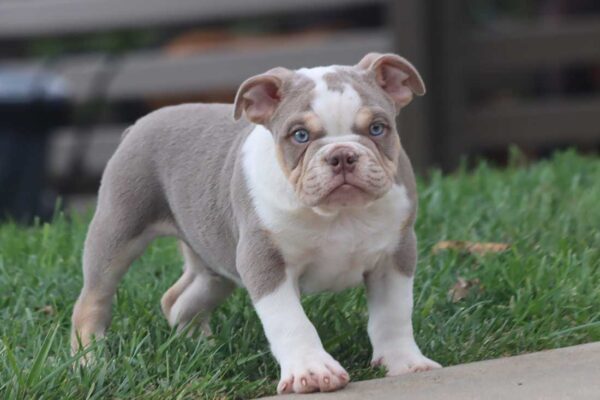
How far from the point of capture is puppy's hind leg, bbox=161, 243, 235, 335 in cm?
455

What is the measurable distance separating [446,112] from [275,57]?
4.27 feet

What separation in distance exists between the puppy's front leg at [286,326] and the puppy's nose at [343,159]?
1.18 feet

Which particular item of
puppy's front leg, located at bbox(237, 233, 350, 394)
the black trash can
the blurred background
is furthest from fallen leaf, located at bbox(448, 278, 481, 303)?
the black trash can

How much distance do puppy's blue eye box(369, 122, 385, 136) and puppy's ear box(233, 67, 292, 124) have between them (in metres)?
0.30

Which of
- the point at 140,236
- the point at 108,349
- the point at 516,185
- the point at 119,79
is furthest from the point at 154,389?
the point at 119,79

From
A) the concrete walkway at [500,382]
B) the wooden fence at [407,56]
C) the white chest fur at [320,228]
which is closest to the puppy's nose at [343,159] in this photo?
the white chest fur at [320,228]

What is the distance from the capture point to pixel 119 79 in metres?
10.6

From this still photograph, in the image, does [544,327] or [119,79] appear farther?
[119,79]

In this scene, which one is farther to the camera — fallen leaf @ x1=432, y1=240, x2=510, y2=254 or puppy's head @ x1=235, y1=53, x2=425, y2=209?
fallen leaf @ x1=432, y1=240, x2=510, y2=254

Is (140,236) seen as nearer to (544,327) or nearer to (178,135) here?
(178,135)

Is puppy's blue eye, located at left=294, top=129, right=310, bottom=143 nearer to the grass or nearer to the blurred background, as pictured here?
the grass

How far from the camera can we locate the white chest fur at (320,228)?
3.96 m

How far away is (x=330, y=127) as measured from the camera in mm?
3826

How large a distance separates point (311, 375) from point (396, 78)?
3.05 feet
